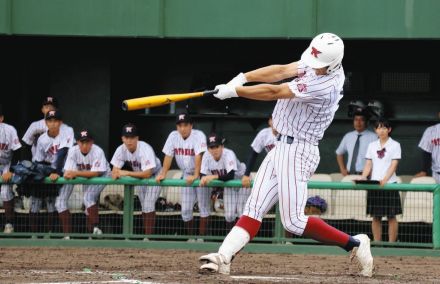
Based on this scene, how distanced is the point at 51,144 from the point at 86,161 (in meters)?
0.65

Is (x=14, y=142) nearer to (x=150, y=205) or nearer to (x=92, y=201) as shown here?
(x=92, y=201)

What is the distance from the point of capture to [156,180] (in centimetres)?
1074

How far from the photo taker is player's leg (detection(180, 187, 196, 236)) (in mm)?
10742

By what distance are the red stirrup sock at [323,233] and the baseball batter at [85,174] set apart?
11.9 feet

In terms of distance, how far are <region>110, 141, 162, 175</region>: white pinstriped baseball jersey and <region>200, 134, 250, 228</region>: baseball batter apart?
1.69 feet

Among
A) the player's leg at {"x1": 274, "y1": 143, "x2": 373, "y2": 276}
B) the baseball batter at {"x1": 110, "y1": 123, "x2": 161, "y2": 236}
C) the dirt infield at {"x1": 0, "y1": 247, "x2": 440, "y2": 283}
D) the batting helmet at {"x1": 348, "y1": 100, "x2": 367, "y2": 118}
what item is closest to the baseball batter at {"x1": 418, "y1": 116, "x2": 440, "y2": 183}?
the batting helmet at {"x1": 348, "y1": 100, "x2": 367, "y2": 118}

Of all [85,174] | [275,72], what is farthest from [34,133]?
[275,72]

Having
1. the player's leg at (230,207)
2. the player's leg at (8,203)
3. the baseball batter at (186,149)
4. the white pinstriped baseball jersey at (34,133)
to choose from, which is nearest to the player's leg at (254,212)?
the player's leg at (230,207)

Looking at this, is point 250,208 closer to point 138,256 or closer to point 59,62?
point 138,256

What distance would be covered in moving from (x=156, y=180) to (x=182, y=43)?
3.39m

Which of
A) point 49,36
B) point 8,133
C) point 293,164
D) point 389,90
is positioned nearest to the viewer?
point 293,164

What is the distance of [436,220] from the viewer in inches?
413

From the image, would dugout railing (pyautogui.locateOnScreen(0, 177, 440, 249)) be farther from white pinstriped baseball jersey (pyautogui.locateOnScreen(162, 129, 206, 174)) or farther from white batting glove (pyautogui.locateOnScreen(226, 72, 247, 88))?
white batting glove (pyautogui.locateOnScreen(226, 72, 247, 88))

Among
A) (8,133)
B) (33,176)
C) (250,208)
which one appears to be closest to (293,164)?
(250,208)
